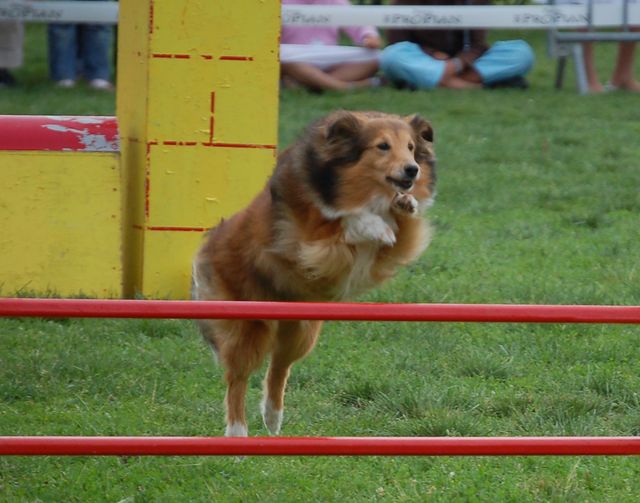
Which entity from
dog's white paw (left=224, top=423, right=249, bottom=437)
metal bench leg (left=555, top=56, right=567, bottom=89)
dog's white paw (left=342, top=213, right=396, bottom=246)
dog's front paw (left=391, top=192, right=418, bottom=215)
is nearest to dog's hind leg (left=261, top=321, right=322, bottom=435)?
dog's white paw (left=224, top=423, right=249, bottom=437)

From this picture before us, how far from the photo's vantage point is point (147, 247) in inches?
274

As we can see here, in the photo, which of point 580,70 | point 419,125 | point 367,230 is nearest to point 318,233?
point 367,230

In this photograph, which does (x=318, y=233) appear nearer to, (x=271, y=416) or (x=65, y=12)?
(x=271, y=416)

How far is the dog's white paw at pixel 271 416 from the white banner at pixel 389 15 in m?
8.42

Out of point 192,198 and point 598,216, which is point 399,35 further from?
point 192,198

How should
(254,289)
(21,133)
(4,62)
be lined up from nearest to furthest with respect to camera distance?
(254,289) → (21,133) → (4,62)

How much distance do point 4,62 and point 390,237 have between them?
8987 mm

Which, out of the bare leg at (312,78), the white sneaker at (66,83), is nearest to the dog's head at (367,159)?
the bare leg at (312,78)

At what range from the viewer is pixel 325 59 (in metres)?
13.3

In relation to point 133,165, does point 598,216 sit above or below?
below

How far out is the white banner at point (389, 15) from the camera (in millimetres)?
13141

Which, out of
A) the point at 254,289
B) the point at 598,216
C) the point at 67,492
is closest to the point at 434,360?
the point at 254,289

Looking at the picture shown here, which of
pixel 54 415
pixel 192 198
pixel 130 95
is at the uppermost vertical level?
pixel 130 95

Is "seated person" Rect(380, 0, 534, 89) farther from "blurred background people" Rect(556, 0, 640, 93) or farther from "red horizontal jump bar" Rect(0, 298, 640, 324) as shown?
"red horizontal jump bar" Rect(0, 298, 640, 324)
